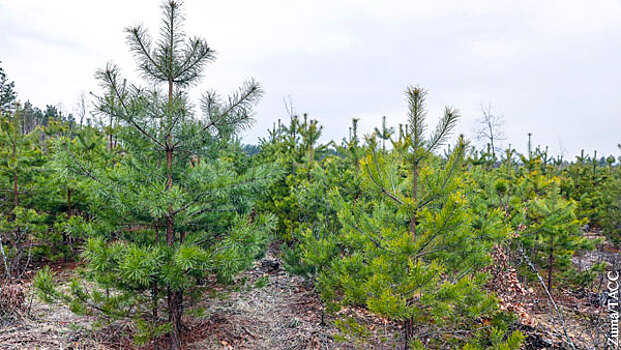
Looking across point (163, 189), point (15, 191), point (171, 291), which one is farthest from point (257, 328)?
point (15, 191)

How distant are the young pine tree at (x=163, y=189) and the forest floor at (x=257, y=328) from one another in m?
0.62

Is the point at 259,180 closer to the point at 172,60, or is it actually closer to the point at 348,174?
the point at 172,60

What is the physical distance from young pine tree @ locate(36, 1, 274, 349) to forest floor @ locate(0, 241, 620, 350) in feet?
2.03

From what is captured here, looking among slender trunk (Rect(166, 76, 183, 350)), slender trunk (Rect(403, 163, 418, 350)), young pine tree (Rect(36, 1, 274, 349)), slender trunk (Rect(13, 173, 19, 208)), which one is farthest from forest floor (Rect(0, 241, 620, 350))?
slender trunk (Rect(13, 173, 19, 208))

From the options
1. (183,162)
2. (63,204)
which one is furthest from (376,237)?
(63,204)

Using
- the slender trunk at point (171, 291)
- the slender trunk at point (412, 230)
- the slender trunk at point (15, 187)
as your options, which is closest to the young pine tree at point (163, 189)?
the slender trunk at point (171, 291)

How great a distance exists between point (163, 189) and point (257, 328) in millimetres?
3032

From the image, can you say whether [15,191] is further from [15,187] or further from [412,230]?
[412,230]

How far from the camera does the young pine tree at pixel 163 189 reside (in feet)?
10.8

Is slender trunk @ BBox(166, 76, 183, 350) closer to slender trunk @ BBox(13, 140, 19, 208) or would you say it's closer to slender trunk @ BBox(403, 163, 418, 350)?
slender trunk @ BBox(403, 163, 418, 350)

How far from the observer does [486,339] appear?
452cm

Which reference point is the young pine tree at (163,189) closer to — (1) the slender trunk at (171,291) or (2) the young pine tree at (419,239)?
(1) the slender trunk at (171,291)

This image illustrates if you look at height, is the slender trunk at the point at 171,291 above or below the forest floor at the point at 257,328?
above

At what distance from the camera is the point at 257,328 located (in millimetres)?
5258
